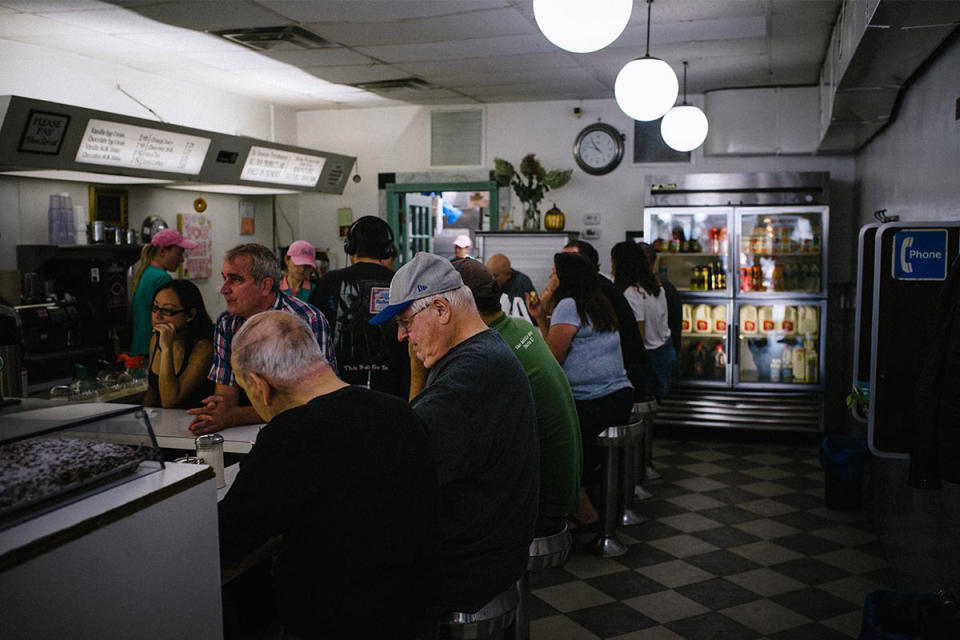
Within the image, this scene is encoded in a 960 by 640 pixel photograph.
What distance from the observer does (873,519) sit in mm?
4703

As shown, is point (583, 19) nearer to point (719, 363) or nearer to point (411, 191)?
point (719, 363)

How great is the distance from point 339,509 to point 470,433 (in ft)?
1.44

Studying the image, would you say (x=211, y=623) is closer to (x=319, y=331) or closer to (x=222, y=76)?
(x=319, y=331)

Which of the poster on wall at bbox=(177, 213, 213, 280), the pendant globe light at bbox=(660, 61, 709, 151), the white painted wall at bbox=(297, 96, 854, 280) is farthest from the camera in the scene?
the white painted wall at bbox=(297, 96, 854, 280)

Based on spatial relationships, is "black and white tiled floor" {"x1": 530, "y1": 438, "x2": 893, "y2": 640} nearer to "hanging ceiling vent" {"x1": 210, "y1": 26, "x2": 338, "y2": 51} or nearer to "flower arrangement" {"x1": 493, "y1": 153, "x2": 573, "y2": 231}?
"flower arrangement" {"x1": 493, "y1": 153, "x2": 573, "y2": 231}

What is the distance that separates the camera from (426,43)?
560 cm

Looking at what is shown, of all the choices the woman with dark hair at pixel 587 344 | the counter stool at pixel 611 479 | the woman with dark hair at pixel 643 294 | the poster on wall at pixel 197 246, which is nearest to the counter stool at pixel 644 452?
the woman with dark hair at pixel 643 294

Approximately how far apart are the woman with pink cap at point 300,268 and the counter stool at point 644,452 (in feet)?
8.32

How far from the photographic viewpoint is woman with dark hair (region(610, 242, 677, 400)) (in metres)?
5.16

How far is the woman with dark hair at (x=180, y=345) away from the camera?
11.3ft

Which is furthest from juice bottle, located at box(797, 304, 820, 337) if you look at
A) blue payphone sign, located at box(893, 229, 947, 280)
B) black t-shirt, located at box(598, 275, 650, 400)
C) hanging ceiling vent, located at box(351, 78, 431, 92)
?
blue payphone sign, located at box(893, 229, 947, 280)

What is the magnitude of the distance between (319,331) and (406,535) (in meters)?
1.69

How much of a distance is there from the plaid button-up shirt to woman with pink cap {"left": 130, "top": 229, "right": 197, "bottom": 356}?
229 cm

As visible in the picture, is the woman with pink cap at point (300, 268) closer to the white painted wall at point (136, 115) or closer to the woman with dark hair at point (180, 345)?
the white painted wall at point (136, 115)
